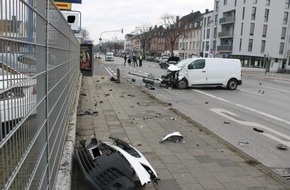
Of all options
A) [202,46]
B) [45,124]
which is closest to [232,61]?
[45,124]

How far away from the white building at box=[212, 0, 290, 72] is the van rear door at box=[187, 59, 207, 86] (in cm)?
5201

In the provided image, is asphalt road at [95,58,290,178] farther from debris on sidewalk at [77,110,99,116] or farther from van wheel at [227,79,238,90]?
van wheel at [227,79,238,90]

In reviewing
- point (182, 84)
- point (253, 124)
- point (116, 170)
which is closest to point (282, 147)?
point (253, 124)

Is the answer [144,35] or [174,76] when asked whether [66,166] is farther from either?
[144,35]

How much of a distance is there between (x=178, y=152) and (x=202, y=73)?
1406 centimetres

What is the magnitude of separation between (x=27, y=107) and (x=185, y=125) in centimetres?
694

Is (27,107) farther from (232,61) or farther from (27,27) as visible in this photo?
(232,61)

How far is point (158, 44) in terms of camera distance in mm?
132000

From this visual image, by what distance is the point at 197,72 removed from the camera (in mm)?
19578

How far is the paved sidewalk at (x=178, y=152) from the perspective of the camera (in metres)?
4.69

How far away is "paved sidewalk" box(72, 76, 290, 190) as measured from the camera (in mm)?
4691

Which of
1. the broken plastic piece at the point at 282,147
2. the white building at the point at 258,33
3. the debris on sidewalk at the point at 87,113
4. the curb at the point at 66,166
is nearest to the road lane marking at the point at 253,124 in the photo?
the broken plastic piece at the point at 282,147

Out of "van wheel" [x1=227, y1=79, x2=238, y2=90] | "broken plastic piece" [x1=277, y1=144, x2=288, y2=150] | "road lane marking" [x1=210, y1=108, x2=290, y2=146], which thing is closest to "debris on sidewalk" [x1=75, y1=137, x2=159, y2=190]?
"broken plastic piece" [x1=277, y1=144, x2=288, y2=150]

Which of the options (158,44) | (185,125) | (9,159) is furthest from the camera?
(158,44)
